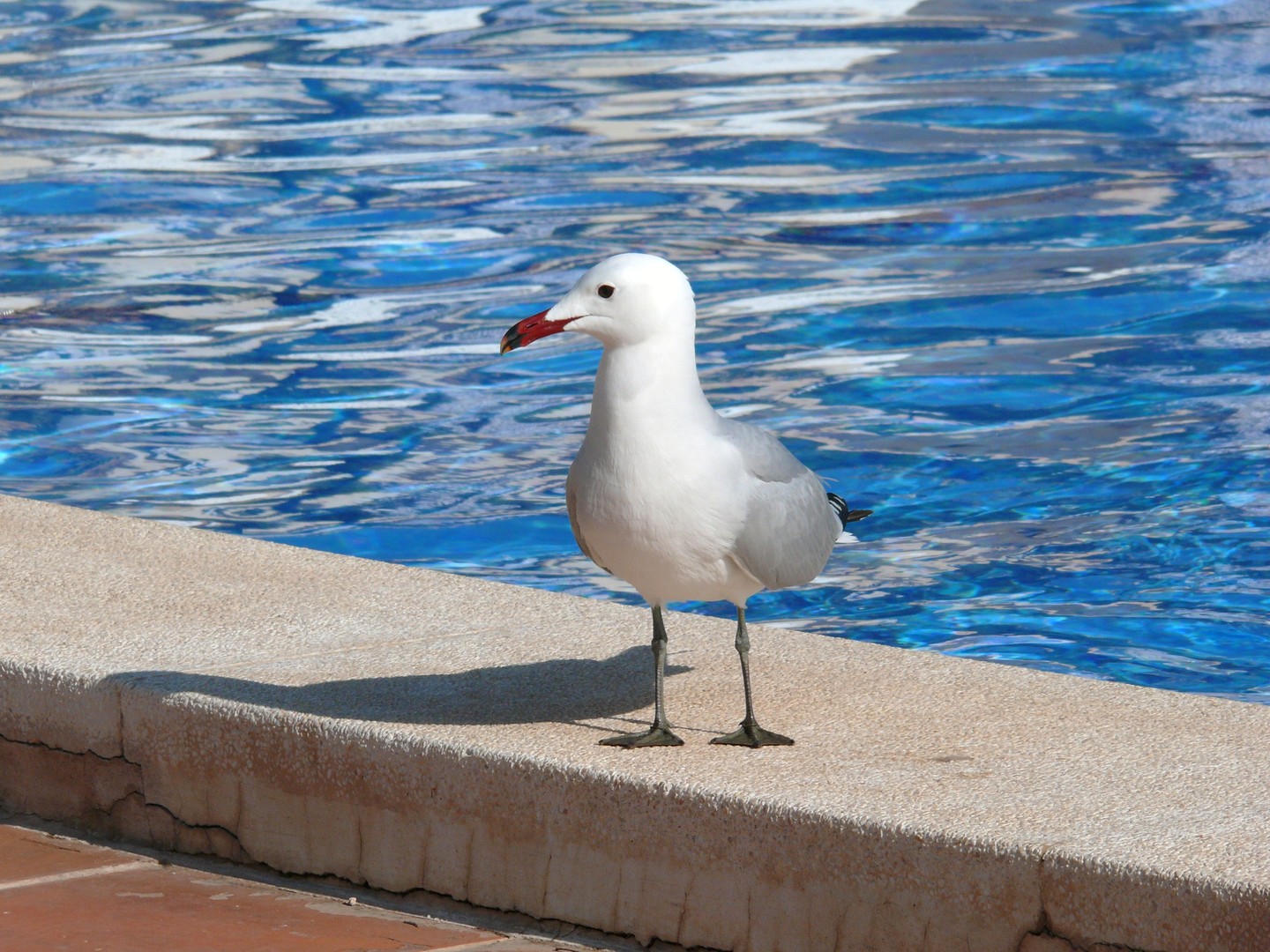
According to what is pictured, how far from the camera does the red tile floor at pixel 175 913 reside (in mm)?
2838

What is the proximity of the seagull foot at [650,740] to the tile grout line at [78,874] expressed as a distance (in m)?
0.82

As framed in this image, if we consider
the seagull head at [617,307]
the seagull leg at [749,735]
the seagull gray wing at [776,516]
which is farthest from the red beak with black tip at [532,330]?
the seagull leg at [749,735]

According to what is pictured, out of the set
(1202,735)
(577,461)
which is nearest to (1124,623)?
(1202,735)

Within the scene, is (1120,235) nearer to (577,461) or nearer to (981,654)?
(981,654)

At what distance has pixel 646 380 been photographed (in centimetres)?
312

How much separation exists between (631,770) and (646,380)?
63 cm

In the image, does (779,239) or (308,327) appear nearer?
(308,327)

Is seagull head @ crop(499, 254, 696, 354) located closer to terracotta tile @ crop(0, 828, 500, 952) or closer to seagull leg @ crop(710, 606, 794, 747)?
seagull leg @ crop(710, 606, 794, 747)

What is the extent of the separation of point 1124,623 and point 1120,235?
186 inches

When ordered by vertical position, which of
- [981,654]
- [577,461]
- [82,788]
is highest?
[577,461]

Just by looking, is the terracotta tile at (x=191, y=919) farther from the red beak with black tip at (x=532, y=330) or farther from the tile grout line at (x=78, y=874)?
the red beak with black tip at (x=532, y=330)

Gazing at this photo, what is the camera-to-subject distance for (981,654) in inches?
214

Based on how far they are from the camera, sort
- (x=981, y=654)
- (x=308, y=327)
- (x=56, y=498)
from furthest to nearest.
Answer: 1. (x=308, y=327)
2. (x=56, y=498)
3. (x=981, y=654)

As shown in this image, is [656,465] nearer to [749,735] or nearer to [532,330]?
[532,330]
